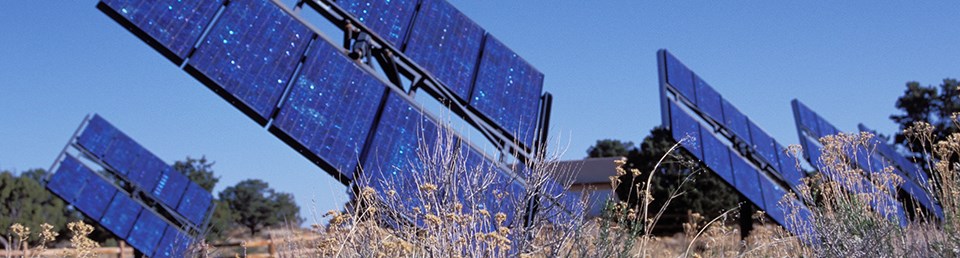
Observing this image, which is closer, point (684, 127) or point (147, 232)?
point (684, 127)

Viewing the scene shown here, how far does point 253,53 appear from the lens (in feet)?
27.6

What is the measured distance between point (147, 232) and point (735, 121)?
30.6 feet

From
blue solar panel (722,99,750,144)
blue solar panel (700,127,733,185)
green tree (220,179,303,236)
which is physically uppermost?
green tree (220,179,303,236)

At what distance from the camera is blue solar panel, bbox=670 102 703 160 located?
39.8 feet

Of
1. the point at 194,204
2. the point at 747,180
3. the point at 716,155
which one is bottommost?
the point at 747,180

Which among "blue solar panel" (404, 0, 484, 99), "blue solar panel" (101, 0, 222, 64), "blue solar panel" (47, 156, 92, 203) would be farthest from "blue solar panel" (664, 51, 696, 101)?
"blue solar panel" (47, 156, 92, 203)

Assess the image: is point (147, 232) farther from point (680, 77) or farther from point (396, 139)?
point (680, 77)

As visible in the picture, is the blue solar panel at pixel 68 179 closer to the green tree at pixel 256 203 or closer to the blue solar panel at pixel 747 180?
the blue solar panel at pixel 747 180

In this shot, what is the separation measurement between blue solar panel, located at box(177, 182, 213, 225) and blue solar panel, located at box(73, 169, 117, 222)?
1.39 meters

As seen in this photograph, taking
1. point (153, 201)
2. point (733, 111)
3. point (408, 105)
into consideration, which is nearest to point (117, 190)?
point (153, 201)

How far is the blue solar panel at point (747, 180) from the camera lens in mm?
12789

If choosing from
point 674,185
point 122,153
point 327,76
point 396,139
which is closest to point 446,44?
point 327,76

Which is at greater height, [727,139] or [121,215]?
[727,139]

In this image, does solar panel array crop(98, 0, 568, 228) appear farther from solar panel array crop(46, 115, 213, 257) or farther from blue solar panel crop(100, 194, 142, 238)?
blue solar panel crop(100, 194, 142, 238)
